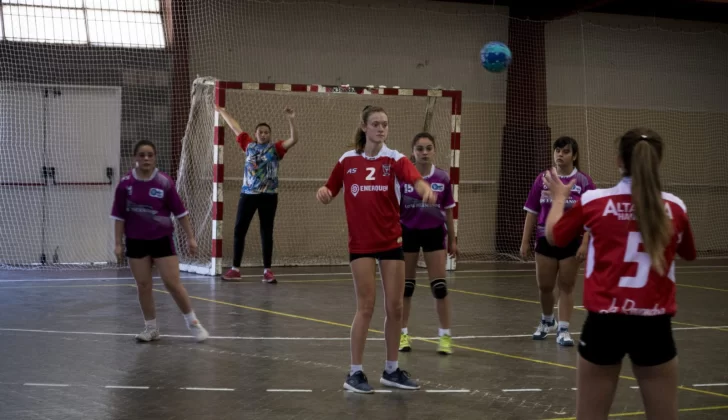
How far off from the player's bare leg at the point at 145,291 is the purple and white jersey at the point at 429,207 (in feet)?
7.68

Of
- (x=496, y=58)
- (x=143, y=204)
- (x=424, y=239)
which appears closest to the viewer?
(x=424, y=239)

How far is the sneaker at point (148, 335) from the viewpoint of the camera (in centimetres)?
898

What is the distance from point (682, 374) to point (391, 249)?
9.28 feet

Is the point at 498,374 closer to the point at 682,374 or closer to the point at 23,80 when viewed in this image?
the point at 682,374

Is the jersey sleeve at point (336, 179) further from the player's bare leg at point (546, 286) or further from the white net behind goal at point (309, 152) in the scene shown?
the white net behind goal at point (309, 152)

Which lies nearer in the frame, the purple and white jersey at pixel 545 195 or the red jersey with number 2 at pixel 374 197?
the red jersey with number 2 at pixel 374 197

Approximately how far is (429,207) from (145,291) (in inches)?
106

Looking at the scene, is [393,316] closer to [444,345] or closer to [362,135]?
[362,135]

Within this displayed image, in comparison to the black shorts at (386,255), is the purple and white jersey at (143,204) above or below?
above

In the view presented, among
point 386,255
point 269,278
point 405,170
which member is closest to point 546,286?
point 386,255

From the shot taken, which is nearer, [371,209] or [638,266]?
[638,266]

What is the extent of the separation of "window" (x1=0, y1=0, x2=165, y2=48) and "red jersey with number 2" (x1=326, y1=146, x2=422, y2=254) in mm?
10685

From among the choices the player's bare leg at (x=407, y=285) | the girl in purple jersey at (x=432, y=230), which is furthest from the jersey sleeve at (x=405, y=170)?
the player's bare leg at (x=407, y=285)

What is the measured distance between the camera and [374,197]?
6.75m
